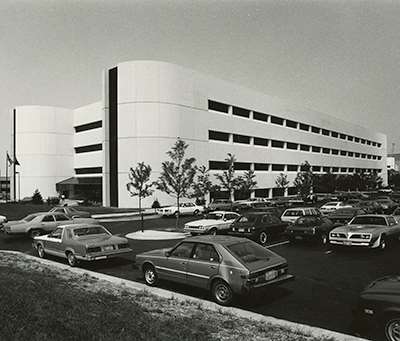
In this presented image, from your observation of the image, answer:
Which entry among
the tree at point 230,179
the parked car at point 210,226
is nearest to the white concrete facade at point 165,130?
the tree at point 230,179

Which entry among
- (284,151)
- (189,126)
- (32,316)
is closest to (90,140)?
(189,126)

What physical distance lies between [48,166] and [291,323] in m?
61.7

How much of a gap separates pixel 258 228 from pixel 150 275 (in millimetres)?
7896

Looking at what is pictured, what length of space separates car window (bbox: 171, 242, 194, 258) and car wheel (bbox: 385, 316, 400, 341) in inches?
185

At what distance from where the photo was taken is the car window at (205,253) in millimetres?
8672

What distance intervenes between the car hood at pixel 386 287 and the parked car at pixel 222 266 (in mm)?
2335

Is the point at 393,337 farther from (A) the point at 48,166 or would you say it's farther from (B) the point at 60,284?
(A) the point at 48,166

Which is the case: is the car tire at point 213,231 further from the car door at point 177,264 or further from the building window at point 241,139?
the building window at point 241,139

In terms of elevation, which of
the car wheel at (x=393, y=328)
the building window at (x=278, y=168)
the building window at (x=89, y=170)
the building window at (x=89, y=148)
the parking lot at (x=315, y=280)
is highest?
the building window at (x=89, y=148)

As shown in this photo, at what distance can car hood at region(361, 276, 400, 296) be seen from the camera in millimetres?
6113

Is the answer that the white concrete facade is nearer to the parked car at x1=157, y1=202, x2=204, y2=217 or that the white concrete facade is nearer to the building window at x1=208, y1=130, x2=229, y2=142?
the building window at x1=208, y1=130, x2=229, y2=142

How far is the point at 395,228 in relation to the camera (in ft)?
50.6

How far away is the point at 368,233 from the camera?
14062 mm

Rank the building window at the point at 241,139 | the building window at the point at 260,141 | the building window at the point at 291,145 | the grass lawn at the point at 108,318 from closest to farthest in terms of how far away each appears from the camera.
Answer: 1. the grass lawn at the point at 108,318
2. the building window at the point at 241,139
3. the building window at the point at 260,141
4. the building window at the point at 291,145
